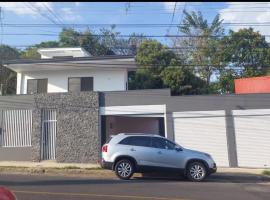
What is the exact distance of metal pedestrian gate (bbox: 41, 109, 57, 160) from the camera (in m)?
24.6

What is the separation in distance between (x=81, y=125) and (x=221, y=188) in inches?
455

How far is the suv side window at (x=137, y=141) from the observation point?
685 inches

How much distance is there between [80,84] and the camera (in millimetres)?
28422

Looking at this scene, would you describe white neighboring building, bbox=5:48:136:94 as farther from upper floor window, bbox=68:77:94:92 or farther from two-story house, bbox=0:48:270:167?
two-story house, bbox=0:48:270:167

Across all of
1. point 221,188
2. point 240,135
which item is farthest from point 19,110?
point 221,188

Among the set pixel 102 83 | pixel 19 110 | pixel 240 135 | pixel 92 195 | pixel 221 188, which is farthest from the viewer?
pixel 102 83

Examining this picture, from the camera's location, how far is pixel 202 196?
12.4 m

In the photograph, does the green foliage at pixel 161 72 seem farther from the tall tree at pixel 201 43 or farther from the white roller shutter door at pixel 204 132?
the white roller shutter door at pixel 204 132

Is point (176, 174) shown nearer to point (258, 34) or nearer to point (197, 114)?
point (197, 114)

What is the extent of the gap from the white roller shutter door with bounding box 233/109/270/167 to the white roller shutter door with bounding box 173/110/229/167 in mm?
775

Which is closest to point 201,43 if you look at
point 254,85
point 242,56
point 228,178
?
point 242,56

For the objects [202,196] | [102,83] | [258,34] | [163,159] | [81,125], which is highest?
[258,34]

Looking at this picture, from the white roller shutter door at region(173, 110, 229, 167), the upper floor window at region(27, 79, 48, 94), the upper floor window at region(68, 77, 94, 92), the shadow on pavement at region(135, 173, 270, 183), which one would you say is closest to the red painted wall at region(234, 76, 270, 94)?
the white roller shutter door at region(173, 110, 229, 167)

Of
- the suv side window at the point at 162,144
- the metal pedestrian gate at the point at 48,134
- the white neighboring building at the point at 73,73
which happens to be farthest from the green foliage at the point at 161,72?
the suv side window at the point at 162,144
